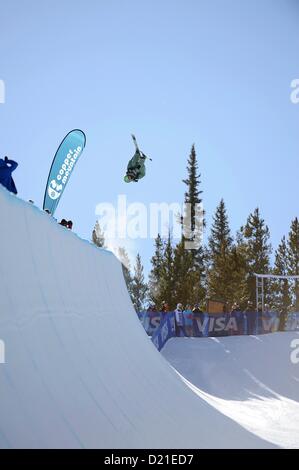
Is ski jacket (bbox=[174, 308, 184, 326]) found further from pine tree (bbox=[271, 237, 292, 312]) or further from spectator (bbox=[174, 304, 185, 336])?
pine tree (bbox=[271, 237, 292, 312])

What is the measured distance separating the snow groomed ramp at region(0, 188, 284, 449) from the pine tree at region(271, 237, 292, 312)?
42450 millimetres

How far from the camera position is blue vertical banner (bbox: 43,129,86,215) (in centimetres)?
1297

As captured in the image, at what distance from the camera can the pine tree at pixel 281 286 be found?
4891 cm

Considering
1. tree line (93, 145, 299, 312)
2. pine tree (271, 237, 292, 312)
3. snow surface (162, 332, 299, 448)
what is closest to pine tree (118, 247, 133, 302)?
tree line (93, 145, 299, 312)

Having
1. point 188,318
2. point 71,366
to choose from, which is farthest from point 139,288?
point 71,366

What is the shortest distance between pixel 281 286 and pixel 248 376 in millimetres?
33898

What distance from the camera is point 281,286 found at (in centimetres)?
4916

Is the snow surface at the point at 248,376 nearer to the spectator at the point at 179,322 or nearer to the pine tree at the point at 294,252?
the spectator at the point at 179,322
